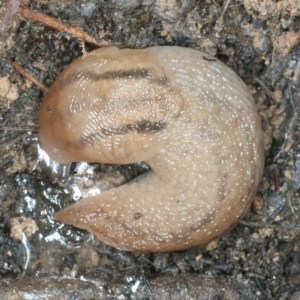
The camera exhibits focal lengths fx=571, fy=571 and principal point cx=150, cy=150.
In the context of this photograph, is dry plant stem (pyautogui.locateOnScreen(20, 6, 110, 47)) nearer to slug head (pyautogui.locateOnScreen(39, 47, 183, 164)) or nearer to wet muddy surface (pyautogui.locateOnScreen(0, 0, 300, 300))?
wet muddy surface (pyautogui.locateOnScreen(0, 0, 300, 300))

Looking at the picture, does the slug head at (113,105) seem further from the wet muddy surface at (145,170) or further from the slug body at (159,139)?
the wet muddy surface at (145,170)

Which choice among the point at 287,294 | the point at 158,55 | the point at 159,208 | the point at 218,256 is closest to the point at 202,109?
the point at 158,55

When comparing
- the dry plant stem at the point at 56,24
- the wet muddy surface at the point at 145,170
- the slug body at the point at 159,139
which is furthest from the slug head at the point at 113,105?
the wet muddy surface at the point at 145,170

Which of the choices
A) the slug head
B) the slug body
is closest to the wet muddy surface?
the slug body

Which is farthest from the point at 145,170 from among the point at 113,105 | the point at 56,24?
the point at 56,24

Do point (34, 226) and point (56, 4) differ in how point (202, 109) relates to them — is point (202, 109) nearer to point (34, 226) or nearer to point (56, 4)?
point (56, 4)

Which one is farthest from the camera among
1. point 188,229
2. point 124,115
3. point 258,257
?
point 258,257
